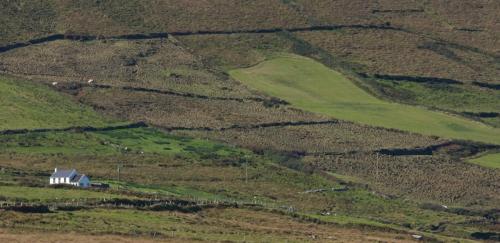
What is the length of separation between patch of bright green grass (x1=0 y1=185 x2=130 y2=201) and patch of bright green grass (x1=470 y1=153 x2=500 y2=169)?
1898 inches

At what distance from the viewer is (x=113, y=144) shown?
160000 mm

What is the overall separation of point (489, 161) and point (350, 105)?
21834 mm

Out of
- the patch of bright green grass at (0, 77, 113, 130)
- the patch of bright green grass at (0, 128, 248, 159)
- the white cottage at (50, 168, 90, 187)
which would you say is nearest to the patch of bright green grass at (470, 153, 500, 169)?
the patch of bright green grass at (0, 128, 248, 159)

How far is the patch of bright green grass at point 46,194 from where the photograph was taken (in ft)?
408

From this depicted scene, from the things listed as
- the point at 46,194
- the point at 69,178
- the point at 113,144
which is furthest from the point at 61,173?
the point at 113,144

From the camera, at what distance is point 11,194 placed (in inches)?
4919

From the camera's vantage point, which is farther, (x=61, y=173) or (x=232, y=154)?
(x=232, y=154)

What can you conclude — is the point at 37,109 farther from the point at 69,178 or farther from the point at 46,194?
the point at 46,194

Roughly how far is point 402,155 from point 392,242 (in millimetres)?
43506

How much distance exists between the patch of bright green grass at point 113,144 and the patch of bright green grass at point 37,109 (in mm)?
3247

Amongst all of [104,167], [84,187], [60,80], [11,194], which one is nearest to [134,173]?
[104,167]

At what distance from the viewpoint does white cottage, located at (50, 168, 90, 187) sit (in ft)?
449

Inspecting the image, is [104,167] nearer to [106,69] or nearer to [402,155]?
[402,155]

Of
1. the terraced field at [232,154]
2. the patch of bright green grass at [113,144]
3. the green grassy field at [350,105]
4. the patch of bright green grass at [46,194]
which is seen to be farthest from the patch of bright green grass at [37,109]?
the patch of bright green grass at [46,194]
